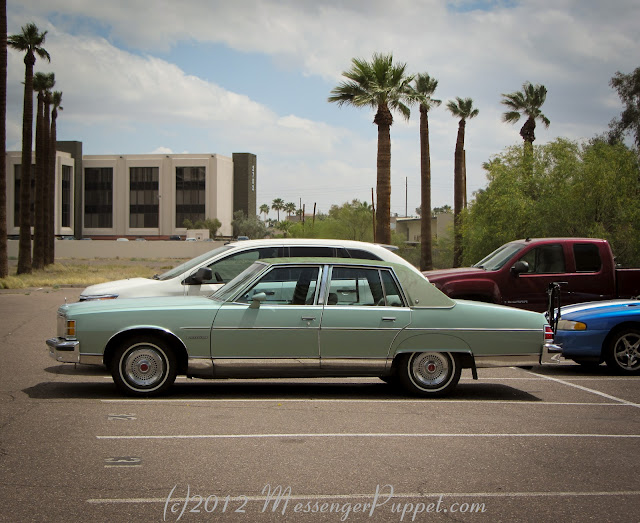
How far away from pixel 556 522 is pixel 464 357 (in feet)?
13.6

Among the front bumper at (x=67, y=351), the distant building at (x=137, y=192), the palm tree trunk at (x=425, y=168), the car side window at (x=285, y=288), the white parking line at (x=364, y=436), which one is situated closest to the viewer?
the white parking line at (x=364, y=436)

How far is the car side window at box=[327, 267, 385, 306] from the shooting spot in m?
8.89

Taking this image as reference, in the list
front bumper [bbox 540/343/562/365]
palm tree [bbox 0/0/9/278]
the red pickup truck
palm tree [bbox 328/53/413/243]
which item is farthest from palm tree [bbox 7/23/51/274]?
front bumper [bbox 540/343/562/365]

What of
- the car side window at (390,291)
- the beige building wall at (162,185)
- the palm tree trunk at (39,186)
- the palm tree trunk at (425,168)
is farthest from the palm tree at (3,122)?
the beige building wall at (162,185)

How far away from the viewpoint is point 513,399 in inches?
360

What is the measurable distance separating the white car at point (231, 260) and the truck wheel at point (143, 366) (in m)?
2.63

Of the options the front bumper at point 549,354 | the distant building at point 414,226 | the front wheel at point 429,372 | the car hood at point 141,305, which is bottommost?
the front wheel at point 429,372

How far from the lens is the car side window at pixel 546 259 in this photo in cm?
1495

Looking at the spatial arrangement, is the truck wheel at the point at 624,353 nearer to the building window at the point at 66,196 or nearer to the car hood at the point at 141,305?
the car hood at the point at 141,305

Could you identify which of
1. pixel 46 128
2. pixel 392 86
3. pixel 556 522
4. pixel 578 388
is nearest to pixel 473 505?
pixel 556 522

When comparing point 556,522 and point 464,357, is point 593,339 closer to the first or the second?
point 464,357

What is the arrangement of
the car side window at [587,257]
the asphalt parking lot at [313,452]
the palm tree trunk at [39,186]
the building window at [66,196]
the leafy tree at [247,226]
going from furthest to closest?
the leafy tree at [247,226]
the building window at [66,196]
the palm tree trunk at [39,186]
the car side window at [587,257]
the asphalt parking lot at [313,452]

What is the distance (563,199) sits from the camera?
29422 mm

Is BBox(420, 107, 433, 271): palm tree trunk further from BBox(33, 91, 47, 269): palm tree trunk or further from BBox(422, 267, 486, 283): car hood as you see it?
BBox(422, 267, 486, 283): car hood
